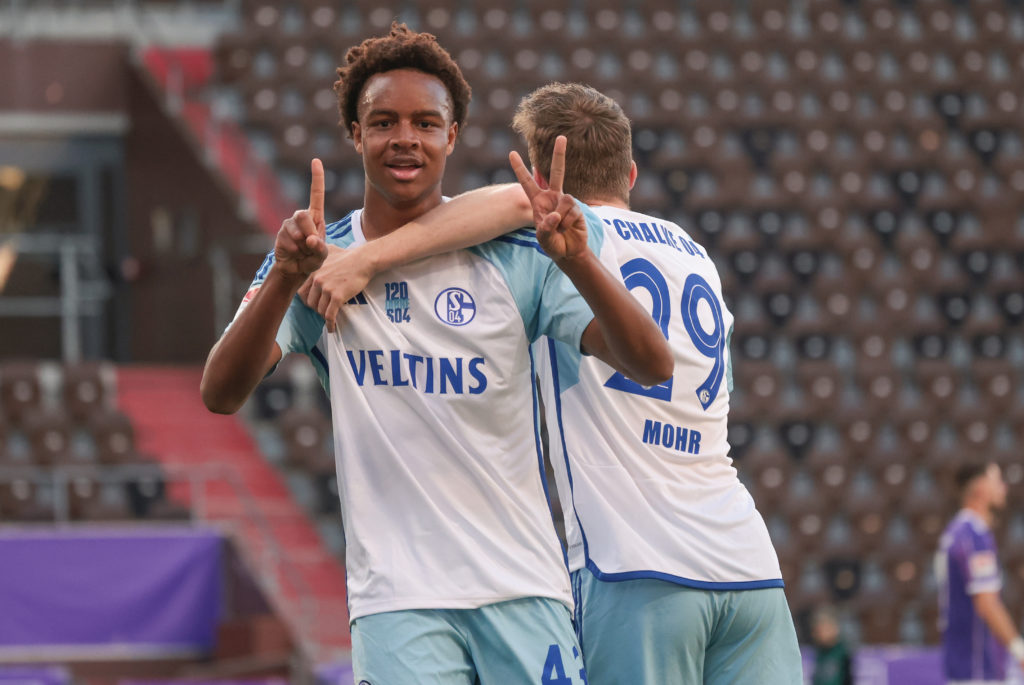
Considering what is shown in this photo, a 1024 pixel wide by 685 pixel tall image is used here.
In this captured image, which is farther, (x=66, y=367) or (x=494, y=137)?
(x=494, y=137)

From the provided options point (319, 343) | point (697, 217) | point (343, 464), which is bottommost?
point (343, 464)

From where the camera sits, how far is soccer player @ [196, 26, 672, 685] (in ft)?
8.79

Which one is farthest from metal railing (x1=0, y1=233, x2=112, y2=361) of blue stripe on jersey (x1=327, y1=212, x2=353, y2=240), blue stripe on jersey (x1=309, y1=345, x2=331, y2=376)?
blue stripe on jersey (x1=309, y1=345, x2=331, y2=376)

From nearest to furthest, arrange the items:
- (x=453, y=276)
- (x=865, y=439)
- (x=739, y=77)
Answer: (x=453, y=276)
(x=865, y=439)
(x=739, y=77)

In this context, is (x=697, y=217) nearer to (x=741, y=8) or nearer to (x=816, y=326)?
(x=816, y=326)

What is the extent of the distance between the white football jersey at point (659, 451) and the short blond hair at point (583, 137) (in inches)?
3.6

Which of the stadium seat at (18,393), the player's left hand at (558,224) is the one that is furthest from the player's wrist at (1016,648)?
the stadium seat at (18,393)

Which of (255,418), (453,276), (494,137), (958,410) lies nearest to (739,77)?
(494,137)

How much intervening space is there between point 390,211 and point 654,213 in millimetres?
12270

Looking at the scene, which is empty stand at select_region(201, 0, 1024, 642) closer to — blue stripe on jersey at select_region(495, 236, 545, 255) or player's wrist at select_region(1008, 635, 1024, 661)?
player's wrist at select_region(1008, 635, 1024, 661)

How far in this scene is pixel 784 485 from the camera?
44.7 ft

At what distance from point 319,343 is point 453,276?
0.29 meters

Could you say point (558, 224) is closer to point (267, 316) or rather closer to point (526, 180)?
point (526, 180)

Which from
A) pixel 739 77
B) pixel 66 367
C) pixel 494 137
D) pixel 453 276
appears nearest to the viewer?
pixel 453 276
